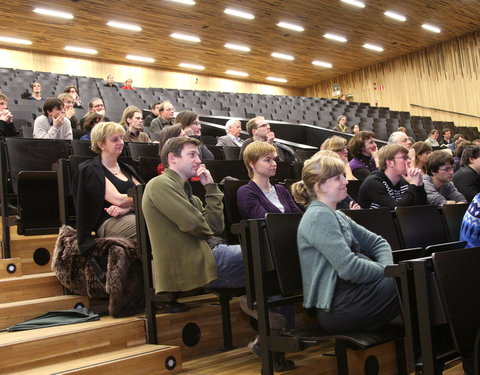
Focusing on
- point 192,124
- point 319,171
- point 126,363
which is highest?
point 192,124

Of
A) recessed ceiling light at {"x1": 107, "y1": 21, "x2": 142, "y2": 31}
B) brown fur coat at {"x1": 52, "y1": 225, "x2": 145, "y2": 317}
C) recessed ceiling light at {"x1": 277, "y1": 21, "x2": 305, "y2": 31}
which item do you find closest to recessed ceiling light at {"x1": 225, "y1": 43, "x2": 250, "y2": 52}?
recessed ceiling light at {"x1": 277, "y1": 21, "x2": 305, "y2": 31}

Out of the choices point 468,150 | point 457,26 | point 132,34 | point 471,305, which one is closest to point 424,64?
point 457,26

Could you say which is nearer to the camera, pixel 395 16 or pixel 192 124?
pixel 192 124

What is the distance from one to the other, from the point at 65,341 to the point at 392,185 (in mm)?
1490

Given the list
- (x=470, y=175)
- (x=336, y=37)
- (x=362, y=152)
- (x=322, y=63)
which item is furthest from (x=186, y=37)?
(x=470, y=175)

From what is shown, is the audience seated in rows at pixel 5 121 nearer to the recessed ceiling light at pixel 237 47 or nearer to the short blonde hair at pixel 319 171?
the short blonde hair at pixel 319 171

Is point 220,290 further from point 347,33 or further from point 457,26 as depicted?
point 457,26

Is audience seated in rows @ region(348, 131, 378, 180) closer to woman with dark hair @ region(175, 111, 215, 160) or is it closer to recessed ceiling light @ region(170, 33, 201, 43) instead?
woman with dark hair @ region(175, 111, 215, 160)

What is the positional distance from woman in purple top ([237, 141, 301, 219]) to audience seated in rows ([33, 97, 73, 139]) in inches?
56.3

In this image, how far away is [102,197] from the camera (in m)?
1.99

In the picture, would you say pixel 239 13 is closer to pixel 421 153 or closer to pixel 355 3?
pixel 355 3

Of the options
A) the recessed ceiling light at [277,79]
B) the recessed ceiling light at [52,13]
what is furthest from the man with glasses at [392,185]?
the recessed ceiling light at [277,79]

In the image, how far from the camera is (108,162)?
213 cm

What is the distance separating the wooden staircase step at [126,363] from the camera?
1418 mm
